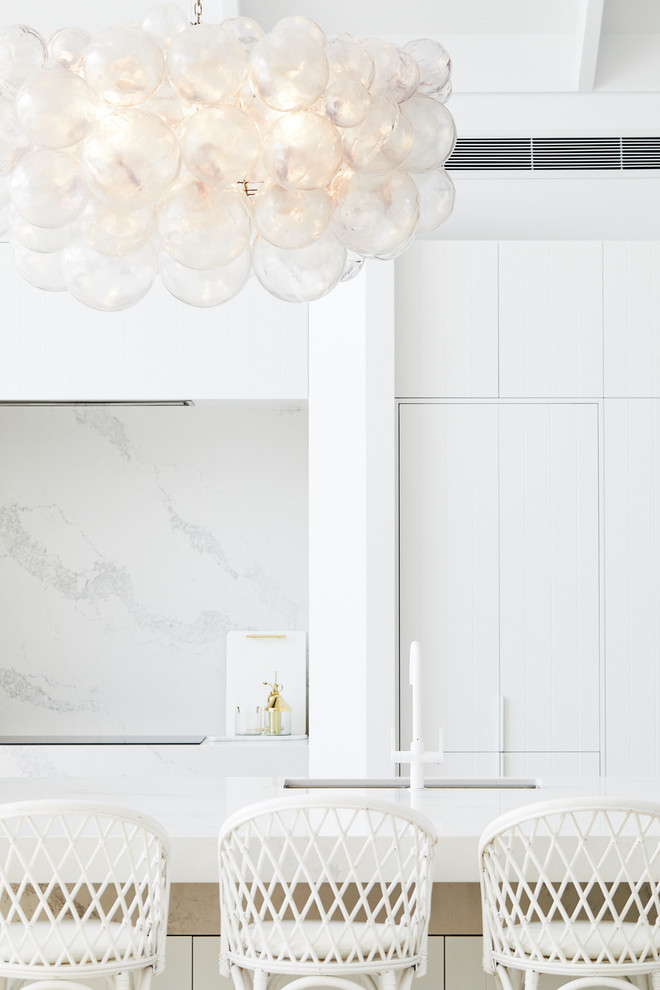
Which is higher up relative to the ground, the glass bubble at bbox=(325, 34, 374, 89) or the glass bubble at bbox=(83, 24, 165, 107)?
the glass bubble at bbox=(325, 34, 374, 89)

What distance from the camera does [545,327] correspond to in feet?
12.0

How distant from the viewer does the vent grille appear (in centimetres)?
405

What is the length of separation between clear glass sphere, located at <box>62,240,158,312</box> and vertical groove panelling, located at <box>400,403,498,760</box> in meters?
2.03

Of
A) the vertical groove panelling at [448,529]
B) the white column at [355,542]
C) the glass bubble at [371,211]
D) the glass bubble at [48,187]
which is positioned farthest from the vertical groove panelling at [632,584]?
the glass bubble at [48,187]

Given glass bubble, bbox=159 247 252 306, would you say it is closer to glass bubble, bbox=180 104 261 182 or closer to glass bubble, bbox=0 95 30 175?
glass bubble, bbox=180 104 261 182

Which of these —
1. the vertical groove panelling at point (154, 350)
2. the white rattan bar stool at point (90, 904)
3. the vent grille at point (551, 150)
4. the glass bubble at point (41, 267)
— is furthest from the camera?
the vent grille at point (551, 150)

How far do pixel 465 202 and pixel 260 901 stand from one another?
2.88 meters

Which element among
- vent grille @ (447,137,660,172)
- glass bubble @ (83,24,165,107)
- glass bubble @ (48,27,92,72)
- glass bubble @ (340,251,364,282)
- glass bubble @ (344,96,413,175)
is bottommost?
glass bubble @ (340,251,364,282)

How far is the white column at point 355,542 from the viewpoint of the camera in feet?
11.7

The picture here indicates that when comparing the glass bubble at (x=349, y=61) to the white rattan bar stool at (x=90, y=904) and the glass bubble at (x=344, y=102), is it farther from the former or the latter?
the white rattan bar stool at (x=90, y=904)

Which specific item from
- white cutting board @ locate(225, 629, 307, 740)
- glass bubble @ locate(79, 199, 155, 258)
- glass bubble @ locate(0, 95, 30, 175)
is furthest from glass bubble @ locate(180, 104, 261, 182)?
white cutting board @ locate(225, 629, 307, 740)

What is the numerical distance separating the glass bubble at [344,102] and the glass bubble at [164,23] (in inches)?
11.0

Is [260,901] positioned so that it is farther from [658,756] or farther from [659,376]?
[659,376]

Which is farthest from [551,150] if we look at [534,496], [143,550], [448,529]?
[143,550]
